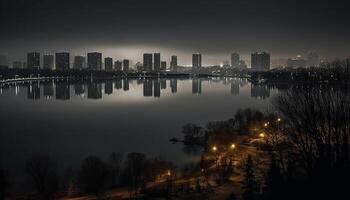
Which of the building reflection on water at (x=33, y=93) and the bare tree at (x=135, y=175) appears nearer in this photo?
the bare tree at (x=135, y=175)

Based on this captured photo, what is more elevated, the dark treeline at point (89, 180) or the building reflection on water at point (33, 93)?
the building reflection on water at point (33, 93)

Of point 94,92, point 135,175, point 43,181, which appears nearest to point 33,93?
point 94,92

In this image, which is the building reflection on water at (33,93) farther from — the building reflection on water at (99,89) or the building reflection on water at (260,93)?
the building reflection on water at (260,93)

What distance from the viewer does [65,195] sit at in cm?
536

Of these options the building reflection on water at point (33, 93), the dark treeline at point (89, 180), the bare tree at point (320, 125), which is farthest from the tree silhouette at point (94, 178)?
the building reflection on water at point (33, 93)

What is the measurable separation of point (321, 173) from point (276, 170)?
69cm

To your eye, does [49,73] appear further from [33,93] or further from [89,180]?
[89,180]

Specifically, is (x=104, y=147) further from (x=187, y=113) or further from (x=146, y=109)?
(x=146, y=109)

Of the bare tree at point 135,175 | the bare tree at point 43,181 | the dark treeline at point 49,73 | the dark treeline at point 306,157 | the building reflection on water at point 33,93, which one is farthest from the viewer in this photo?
the dark treeline at point 49,73

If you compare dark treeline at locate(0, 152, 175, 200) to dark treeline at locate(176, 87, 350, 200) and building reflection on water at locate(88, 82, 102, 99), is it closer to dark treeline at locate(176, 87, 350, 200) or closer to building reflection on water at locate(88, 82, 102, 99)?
dark treeline at locate(176, 87, 350, 200)

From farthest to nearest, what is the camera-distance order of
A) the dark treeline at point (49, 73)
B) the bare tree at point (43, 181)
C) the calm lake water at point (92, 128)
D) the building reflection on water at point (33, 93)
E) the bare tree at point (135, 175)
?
the dark treeline at point (49, 73) < the building reflection on water at point (33, 93) < the calm lake water at point (92, 128) < the bare tree at point (135, 175) < the bare tree at point (43, 181)

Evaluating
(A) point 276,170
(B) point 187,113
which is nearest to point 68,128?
(B) point 187,113

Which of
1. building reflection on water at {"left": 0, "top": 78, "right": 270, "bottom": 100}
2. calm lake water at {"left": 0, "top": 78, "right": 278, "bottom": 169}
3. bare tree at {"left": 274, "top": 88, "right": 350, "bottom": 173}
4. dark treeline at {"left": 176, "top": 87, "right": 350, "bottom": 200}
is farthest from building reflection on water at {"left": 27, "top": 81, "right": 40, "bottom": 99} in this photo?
bare tree at {"left": 274, "top": 88, "right": 350, "bottom": 173}

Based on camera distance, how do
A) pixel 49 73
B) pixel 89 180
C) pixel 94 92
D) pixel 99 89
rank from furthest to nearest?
pixel 49 73, pixel 99 89, pixel 94 92, pixel 89 180
